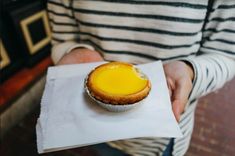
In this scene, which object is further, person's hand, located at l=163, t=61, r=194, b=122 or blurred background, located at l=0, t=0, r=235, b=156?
blurred background, located at l=0, t=0, r=235, b=156

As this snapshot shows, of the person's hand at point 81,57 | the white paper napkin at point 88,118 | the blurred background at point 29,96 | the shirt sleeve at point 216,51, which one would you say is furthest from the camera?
the blurred background at point 29,96

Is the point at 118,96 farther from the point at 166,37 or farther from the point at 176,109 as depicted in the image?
the point at 166,37

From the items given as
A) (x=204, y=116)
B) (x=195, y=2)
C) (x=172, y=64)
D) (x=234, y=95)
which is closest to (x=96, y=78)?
(x=172, y=64)

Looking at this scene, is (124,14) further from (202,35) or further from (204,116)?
(204,116)

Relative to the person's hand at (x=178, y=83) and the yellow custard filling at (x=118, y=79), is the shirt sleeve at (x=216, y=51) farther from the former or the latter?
the yellow custard filling at (x=118, y=79)

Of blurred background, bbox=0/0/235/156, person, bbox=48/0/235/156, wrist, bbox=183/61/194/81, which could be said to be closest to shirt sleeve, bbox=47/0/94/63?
person, bbox=48/0/235/156

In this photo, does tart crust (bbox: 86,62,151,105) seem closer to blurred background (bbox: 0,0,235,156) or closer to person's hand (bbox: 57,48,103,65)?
person's hand (bbox: 57,48,103,65)

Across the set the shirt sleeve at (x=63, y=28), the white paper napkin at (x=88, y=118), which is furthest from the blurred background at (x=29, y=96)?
the white paper napkin at (x=88, y=118)
